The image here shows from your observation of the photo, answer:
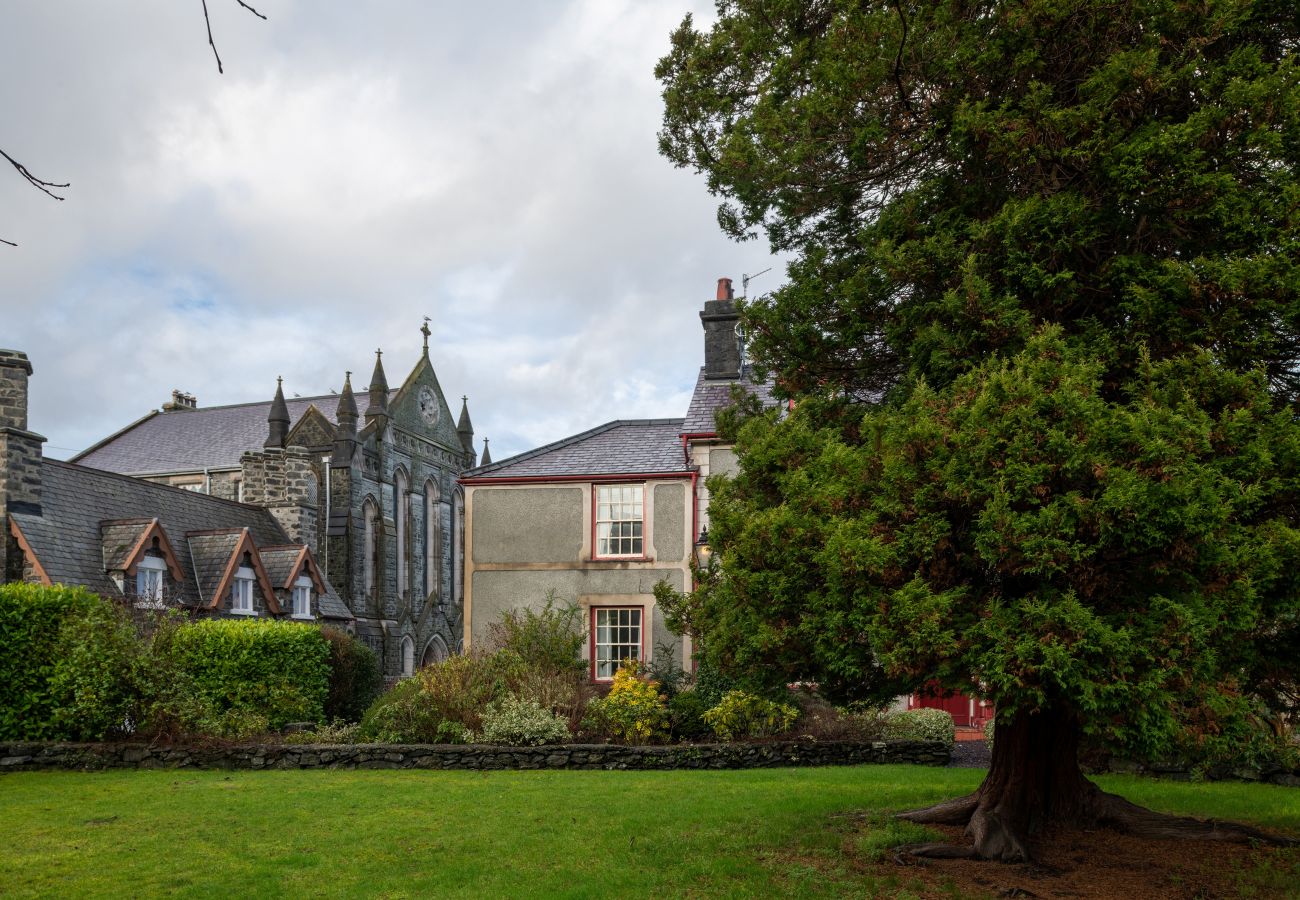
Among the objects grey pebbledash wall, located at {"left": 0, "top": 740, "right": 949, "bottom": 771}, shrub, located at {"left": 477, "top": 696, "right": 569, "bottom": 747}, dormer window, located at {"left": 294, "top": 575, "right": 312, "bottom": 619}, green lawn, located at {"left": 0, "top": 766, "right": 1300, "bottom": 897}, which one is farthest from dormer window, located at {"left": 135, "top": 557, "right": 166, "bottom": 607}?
shrub, located at {"left": 477, "top": 696, "right": 569, "bottom": 747}

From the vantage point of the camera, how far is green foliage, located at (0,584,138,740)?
49.6ft

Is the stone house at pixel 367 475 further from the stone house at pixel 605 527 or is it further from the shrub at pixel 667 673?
the shrub at pixel 667 673

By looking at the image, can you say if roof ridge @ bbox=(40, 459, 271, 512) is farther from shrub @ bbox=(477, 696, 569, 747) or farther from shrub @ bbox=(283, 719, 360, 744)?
shrub @ bbox=(477, 696, 569, 747)

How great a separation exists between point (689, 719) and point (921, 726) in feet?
13.4

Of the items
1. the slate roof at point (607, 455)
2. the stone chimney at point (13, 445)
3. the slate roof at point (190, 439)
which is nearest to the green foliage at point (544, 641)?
the slate roof at point (607, 455)

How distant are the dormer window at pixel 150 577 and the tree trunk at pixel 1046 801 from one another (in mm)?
16934

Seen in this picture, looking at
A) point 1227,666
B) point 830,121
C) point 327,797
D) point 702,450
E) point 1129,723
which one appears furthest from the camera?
point 702,450

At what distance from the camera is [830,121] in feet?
30.0

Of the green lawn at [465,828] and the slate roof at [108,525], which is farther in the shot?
the slate roof at [108,525]

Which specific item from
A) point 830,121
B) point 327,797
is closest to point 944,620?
point 830,121

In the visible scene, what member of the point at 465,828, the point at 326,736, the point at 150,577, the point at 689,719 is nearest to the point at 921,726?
the point at 689,719

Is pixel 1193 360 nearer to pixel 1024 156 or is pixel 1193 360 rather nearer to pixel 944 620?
pixel 1024 156

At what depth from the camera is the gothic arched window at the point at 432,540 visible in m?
48.2

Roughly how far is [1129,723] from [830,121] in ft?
18.8
